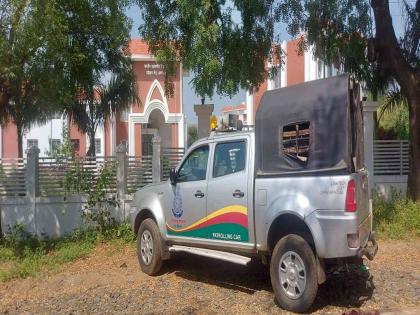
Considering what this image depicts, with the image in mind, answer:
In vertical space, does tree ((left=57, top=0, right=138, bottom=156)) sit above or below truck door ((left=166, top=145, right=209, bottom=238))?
above

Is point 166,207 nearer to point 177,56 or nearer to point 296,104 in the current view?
Answer: point 296,104

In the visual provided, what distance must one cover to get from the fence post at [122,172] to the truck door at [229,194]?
4.84 m

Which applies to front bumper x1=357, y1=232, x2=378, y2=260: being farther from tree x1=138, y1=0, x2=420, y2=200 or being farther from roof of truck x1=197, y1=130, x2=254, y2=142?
tree x1=138, y1=0, x2=420, y2=200

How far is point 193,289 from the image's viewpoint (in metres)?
7.96

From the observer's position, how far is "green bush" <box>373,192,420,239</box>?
10703mm

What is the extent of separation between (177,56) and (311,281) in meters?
6.27

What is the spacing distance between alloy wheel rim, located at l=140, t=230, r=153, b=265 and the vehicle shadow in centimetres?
33

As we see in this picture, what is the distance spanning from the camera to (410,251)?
9719 millimetres

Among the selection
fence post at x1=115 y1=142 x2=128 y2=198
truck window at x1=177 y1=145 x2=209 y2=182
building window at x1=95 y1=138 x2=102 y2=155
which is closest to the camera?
truck window at x1=177 y1=145 x2=209 y2=182

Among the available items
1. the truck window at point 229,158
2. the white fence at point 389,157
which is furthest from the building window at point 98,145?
the truck window at point 229,158

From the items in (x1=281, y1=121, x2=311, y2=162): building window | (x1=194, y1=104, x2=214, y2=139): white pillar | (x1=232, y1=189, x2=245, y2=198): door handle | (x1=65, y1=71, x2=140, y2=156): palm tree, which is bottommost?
(x1=232, y1=189, x2=245, y2=198): door handle

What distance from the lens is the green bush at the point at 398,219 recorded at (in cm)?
1070

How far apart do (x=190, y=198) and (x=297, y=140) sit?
192cm

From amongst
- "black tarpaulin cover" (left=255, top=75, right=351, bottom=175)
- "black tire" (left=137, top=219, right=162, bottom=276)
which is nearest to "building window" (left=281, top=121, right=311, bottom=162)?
"black tarpaulin cover" (left=255, top=75, right=351, bottom=175)
